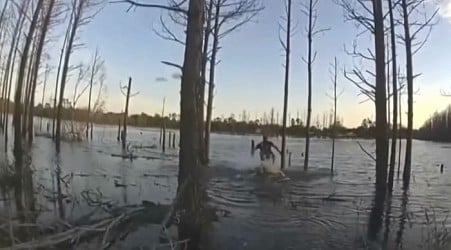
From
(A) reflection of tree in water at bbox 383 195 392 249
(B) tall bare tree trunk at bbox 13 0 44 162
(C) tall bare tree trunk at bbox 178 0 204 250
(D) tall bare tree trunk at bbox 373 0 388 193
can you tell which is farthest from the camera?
(B) tall bare tree trunk at bbox 13 0 44 162

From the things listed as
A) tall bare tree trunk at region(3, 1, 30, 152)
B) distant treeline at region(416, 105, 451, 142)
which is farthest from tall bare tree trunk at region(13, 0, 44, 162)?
distant treeline at region(416, 105, 451, 142)

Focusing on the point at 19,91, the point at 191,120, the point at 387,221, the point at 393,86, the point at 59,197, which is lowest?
the point at 387,221

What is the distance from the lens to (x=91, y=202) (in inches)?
417

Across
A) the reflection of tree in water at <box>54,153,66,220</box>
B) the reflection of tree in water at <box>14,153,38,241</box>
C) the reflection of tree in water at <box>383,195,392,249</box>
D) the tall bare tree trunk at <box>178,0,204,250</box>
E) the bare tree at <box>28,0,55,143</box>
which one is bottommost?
the reflection of tree in water at <box>383,195,392,249</box>

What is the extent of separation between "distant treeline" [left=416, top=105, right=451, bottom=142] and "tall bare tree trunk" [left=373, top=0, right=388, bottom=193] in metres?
93.1

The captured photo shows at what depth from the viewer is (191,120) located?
9.09 meters

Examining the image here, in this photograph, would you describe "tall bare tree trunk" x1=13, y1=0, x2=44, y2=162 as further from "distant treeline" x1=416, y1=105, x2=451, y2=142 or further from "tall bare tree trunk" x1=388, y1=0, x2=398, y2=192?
"distant treeline" x1=416, y1=105, x2=451, y2=142

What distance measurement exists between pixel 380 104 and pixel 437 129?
102263 millimetres

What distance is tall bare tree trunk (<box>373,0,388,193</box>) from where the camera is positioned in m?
12.9

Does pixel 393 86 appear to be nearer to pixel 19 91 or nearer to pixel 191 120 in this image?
pixel 191 120

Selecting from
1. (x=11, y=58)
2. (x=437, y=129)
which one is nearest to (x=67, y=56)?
(x=11, y=58)

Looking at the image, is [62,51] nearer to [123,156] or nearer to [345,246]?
[123,156]

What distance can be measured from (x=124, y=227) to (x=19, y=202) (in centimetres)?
314

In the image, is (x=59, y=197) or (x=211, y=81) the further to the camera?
(x=211, y=81)
